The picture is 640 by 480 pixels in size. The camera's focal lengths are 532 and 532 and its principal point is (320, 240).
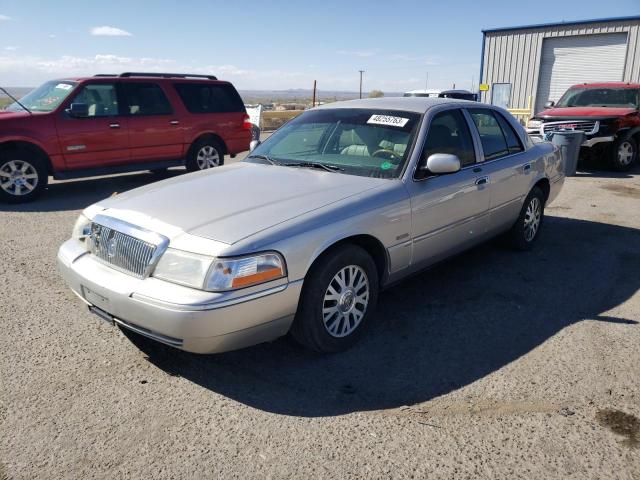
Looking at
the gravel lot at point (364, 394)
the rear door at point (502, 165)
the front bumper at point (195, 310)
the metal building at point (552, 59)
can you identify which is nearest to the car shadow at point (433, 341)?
the gravel lot at point (364, 394)

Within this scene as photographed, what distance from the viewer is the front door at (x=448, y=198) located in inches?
158

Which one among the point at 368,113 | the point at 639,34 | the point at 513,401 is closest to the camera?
the point at 513,401

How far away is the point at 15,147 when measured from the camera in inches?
317

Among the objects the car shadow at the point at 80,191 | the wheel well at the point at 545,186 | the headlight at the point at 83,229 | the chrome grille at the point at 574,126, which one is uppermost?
the chrome grille at the point at 574,126

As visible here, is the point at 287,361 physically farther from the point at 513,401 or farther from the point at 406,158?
the point at 406,158

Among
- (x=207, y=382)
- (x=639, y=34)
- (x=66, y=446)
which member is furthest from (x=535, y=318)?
(x=639, y=34)

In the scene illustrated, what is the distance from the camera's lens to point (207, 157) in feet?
33.6

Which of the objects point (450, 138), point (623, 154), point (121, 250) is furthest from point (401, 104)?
point (623, 154)

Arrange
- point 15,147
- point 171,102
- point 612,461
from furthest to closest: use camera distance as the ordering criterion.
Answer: point 171,102
point 15,147
point 612,461

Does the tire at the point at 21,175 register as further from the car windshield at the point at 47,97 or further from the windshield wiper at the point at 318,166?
the windshield wiper at the point at 318,166

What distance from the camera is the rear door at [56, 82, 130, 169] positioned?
8.35 meters

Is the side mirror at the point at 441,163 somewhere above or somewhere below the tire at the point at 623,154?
above

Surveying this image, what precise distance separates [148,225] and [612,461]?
109 inches

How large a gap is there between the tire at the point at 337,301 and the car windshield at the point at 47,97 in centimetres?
686
